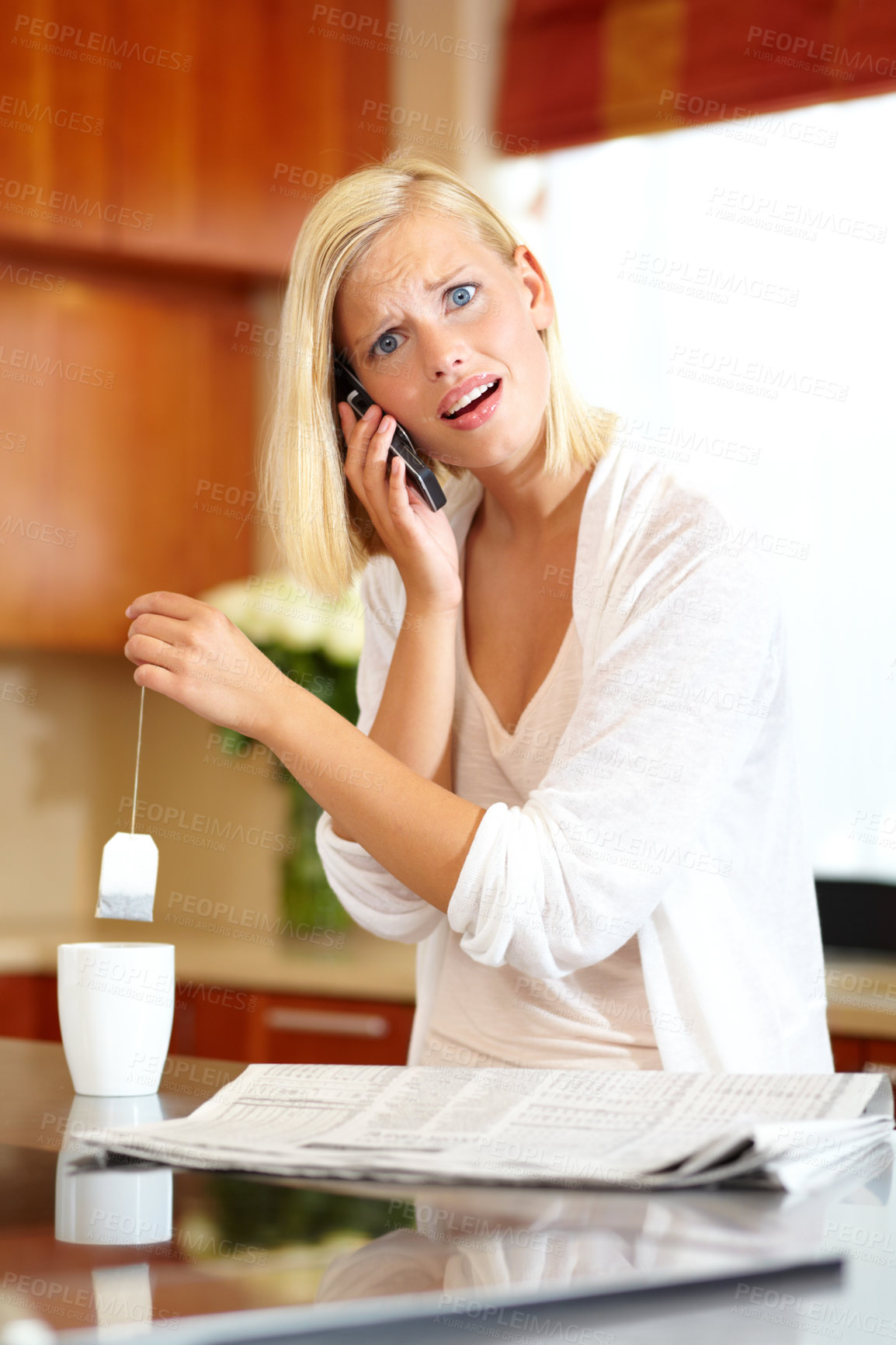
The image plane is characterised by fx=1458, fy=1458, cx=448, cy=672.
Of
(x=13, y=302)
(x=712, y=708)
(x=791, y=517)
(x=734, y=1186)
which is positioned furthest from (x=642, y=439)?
(x=734, y=1186)

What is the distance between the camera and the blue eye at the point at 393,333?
1.30m

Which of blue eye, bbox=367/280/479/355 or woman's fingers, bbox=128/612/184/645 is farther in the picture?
blue eye, bbox=367/280/479/355

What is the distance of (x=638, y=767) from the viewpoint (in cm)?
108

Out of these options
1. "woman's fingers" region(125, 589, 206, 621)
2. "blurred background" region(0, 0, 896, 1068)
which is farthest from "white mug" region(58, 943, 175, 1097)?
"blurred background" region(0, 0, 896, 1068)

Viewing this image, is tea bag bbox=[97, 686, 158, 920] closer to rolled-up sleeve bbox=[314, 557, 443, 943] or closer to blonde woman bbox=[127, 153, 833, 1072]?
blonde woman bbox=[127, 153, 833, 1072]

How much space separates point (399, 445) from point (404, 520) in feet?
0.25

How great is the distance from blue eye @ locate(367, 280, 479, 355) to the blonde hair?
0.05 m

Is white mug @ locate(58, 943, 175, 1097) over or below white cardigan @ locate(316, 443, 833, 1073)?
below

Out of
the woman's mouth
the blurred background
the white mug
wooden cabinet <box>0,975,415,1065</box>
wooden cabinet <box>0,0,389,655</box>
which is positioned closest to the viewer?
the white mug

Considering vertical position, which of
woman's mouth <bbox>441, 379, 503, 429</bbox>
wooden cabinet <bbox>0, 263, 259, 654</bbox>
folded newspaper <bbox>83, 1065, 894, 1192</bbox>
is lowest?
folded newspaper <bbox>83, 1065, 894, 1192</bbox>

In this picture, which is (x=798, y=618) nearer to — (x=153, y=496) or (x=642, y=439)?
(x=642, y=439)

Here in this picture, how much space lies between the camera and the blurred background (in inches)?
95.1

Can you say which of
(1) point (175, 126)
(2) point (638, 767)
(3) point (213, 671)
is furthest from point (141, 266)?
(2) point (638, 767)

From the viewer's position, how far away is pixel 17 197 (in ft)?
8.61
